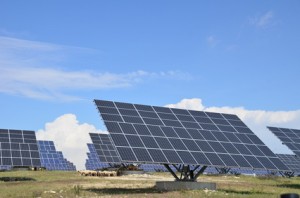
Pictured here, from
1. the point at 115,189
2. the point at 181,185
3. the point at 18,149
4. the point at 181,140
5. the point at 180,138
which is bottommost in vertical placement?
the point at 181,185

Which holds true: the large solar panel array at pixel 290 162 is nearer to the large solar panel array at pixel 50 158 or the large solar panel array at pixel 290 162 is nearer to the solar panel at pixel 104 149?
the solar panel at pixel 104 149

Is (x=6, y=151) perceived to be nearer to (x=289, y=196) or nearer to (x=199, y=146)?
(x=199, y=146)

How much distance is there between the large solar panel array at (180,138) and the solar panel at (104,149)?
1882 cm

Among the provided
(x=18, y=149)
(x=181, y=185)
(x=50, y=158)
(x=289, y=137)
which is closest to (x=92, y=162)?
(x=50, y=158)

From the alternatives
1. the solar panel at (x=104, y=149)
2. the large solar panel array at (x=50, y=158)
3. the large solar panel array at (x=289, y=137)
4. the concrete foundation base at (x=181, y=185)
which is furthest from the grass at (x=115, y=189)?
the large solar panel array at (x=50, y=158)

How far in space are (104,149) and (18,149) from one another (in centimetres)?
1231

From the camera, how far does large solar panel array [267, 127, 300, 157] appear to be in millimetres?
38397

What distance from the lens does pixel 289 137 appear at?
41750mm

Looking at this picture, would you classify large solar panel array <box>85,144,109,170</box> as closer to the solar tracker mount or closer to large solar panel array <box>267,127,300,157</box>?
large solar panel array <box>267,127,300,157</box>

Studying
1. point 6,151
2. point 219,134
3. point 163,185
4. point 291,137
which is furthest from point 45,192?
point 291,137

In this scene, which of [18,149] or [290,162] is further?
[290,162]

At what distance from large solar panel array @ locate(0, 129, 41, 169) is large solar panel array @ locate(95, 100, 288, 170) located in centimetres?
1604

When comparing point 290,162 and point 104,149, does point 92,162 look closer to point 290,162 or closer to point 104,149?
point 104,149

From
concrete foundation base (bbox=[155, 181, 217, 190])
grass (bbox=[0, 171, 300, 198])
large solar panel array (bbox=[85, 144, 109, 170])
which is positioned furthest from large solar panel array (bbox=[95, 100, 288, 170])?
large solar panel array (bbox=[85, 144, 109, 170])
